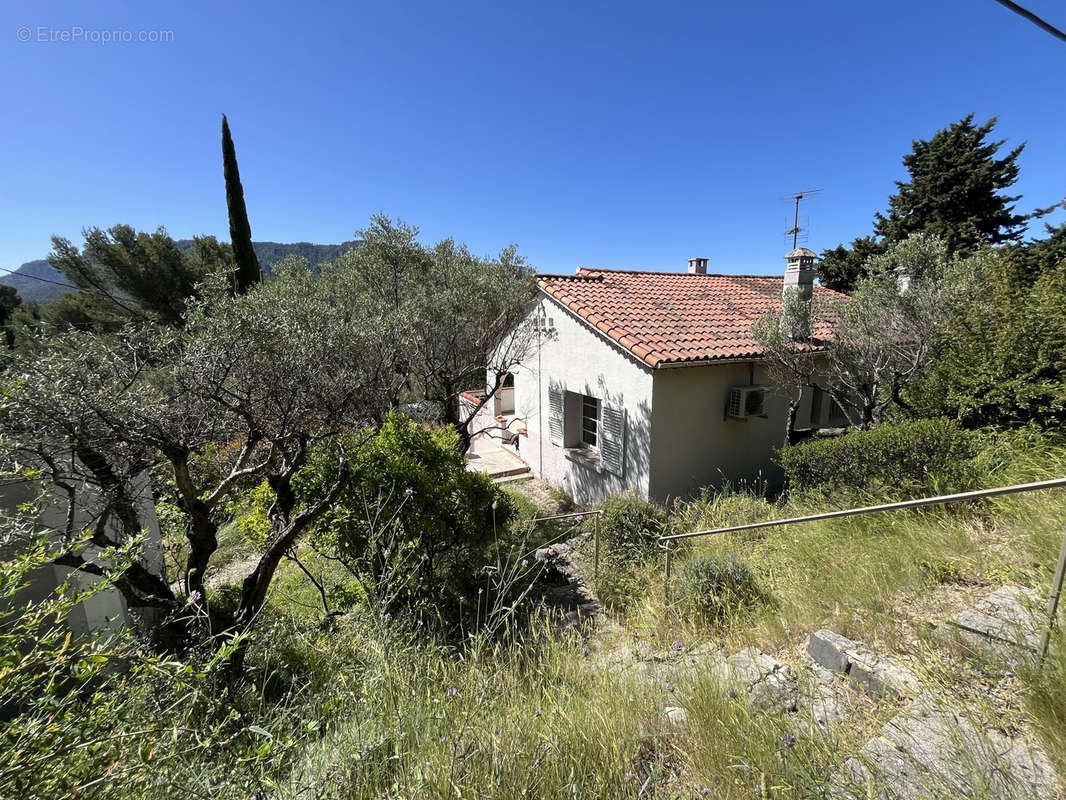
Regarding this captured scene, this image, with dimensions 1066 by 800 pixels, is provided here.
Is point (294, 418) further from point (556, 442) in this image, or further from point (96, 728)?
point (556, 442)

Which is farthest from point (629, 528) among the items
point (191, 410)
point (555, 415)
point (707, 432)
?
point (191, 410)

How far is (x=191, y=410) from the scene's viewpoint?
16.2ft

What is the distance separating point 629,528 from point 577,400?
4.53 metres

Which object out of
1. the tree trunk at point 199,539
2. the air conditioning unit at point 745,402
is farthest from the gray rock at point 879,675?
the air conditioning unit at point 745,402

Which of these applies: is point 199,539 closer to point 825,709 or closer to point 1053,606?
point 825,709

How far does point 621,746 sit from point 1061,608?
278 cm

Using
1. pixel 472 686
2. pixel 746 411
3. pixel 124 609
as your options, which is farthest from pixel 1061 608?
pixel 124 609

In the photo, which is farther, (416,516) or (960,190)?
(960,190)

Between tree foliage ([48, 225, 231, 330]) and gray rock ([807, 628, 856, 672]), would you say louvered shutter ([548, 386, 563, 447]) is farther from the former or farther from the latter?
tree foliage ([48, 225, 231, 330])

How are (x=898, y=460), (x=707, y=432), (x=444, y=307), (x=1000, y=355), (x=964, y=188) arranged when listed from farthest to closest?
(x=964, y=188)
(x=444, y=307)
(x=707, y=432)
(x=1000, y=355)
(x=898, y=460)

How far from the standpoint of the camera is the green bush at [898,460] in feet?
19.2

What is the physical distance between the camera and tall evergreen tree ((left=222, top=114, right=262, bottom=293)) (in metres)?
19.4

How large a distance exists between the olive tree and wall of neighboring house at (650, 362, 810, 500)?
5.88 m

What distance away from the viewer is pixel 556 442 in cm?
1181
